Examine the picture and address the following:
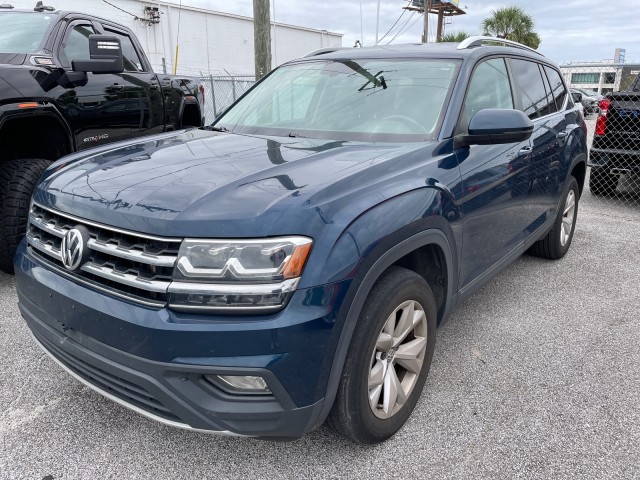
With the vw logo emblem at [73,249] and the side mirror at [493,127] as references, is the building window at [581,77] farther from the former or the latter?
the vw logo emblem at [73,249]

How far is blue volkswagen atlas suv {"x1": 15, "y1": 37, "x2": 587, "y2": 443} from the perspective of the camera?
1751 mm

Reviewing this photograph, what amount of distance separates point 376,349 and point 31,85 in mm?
3302

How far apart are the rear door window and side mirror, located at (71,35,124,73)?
10.2 feet

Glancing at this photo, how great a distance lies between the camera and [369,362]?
80.0 inches

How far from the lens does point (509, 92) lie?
3512 mm

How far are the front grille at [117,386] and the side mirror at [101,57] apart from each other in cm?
280

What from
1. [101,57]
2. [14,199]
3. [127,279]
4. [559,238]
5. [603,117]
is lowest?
[559,238]

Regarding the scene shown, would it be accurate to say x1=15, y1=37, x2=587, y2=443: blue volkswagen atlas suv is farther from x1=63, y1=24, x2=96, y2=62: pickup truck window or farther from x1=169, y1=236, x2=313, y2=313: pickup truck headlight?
x1=63, y1=24, x2=96, y2=62: pickup truck window

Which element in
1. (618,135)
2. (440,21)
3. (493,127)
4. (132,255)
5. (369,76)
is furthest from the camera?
(440,21)

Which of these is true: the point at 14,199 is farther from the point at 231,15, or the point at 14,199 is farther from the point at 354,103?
the point at 231,15

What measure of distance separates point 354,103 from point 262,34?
4961mm

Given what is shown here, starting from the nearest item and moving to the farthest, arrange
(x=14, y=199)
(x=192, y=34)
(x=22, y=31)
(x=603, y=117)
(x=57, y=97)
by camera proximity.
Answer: (x=14, y=199)
(x=57, y=97)
(x=22, y=31)
(x=603, y=117)
(x=192, y=34)

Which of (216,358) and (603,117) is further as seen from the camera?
(603,117)

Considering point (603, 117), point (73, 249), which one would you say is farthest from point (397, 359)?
point (603, 117)
